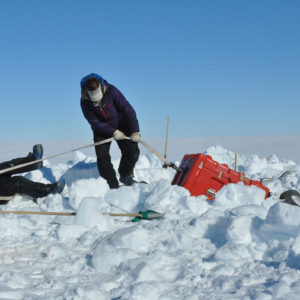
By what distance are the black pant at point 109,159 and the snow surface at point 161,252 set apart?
977mm

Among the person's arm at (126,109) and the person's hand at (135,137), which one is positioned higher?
the person's arm at (126,109)

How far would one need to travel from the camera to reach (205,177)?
400cm

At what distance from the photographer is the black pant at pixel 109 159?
4383 millimetres

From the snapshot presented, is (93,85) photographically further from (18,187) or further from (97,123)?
(18,187)

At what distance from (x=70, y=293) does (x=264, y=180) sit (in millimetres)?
3202

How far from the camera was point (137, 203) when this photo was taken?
3459 millimetres

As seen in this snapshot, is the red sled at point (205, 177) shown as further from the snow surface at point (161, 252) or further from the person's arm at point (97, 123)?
the person's arm at point (97, 123)

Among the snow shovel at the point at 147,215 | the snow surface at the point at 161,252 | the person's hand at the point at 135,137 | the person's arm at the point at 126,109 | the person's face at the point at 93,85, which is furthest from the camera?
the person's hand at the point at 135,137

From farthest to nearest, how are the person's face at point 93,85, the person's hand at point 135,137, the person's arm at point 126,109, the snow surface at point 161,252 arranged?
the person's hand at point 135,137, the person's arm at point 126,109, the person's face at point 93,85, the snow surface at point 161,252

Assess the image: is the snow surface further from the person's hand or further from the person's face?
the person's face

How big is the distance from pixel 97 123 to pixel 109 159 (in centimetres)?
47

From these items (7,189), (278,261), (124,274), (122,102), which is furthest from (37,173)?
(278,261)

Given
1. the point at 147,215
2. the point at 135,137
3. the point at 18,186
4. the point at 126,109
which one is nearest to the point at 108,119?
the point at 126,109

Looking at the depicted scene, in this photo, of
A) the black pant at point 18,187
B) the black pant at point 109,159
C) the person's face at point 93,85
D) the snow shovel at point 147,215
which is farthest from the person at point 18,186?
the snow shovel at point 147,215
